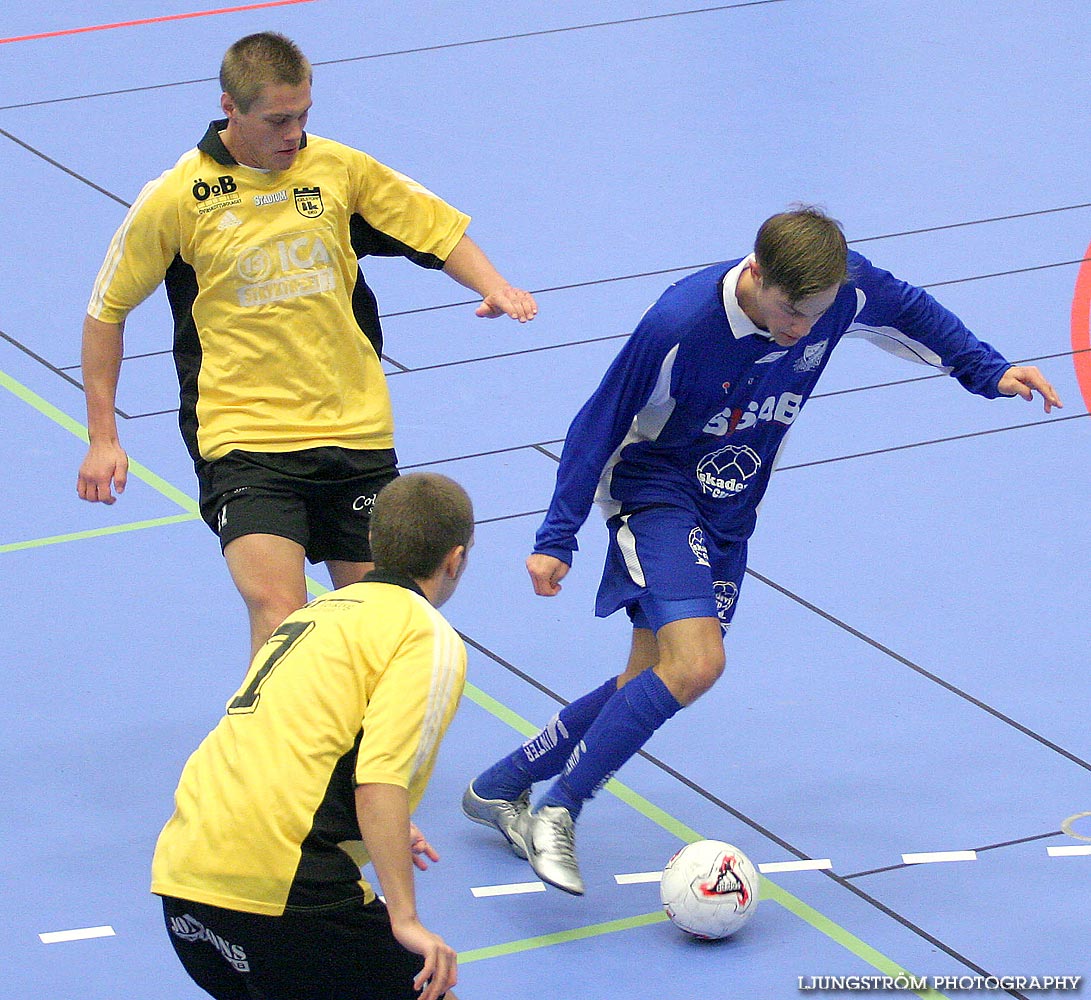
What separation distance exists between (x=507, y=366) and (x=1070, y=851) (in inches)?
143

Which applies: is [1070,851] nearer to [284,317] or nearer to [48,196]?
[284,317]

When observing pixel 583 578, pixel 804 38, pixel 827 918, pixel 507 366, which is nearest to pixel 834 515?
pixel 583 578

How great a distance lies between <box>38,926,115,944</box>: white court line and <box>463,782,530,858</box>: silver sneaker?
3.22ft

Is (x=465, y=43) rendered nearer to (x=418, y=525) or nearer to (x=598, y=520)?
(x=598, y=520)

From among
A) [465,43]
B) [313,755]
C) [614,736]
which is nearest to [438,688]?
[313,755]

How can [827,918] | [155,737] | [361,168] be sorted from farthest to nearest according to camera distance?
[155,737] → [361,168] → [827,918]

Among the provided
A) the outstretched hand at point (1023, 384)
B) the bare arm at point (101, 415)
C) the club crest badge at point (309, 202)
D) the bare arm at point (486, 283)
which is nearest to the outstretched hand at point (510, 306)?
the bare arm at point (486, 283)

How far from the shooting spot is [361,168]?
5.12 meters

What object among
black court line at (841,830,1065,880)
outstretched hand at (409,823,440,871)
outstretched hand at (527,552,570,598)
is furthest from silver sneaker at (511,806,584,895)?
black court line at (841,830,1065,880)

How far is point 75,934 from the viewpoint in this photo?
15.7ft

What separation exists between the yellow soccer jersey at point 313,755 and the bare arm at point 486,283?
1.54m

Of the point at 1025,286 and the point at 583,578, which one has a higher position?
the point at 1025,286

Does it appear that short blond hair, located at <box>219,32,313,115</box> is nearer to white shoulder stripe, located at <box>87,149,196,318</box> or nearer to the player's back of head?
white shoulder stripe, located at <box>87,149,196,318</box>

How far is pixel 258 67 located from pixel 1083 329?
14.4ft
